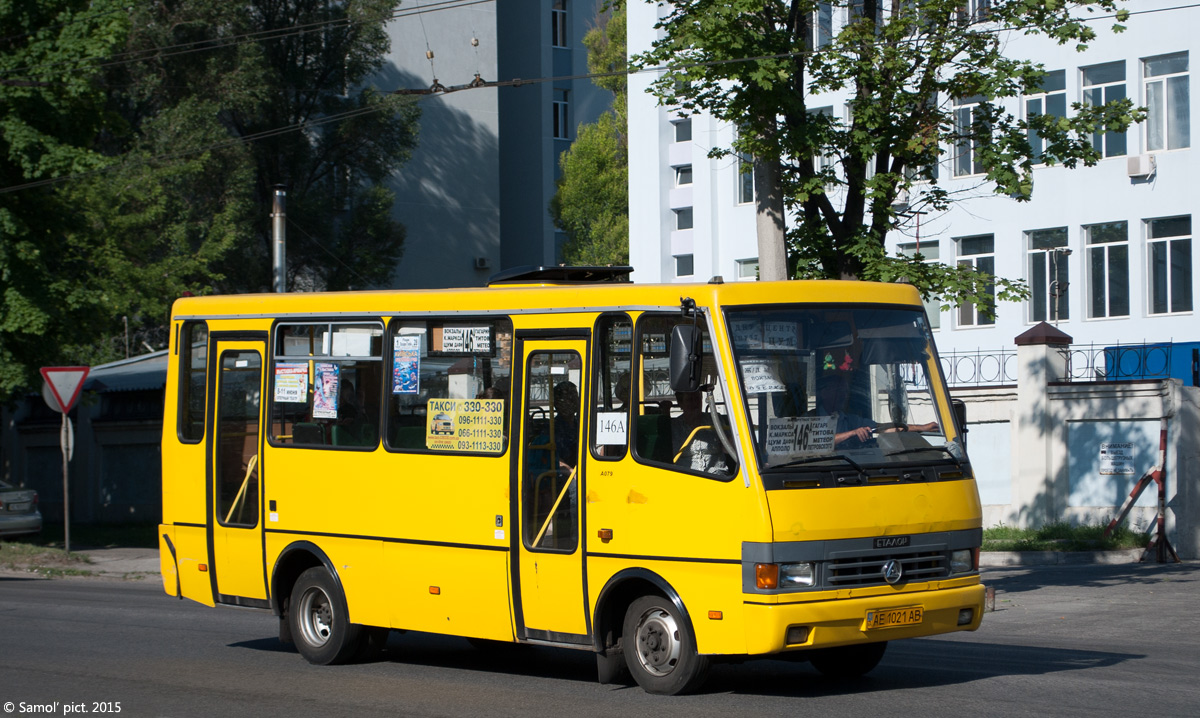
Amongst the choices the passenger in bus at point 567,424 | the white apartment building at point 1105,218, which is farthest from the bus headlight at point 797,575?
the white apartment building at point 1105,218

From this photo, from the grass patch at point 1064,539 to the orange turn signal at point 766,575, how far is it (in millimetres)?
13551

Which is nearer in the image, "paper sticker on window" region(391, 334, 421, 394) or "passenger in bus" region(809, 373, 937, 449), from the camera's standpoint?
"passenger in bus" region(809, 373, 937, 449)

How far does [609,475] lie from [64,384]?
16.9m

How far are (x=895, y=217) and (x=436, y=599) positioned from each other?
7.57m

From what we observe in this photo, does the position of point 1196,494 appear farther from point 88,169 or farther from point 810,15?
point 88,169

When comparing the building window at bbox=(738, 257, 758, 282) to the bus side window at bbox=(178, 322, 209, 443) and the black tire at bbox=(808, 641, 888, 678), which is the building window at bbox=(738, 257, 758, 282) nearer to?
the bus side window at bbox=(178, 322, 209, 443)

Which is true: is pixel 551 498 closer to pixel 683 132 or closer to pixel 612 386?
pixel 612 386

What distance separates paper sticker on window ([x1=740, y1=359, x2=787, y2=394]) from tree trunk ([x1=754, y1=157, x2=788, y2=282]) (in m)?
6.45

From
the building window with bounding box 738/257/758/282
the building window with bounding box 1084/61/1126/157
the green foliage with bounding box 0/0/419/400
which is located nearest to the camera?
the green foliage with bounding box 0/0/419/400

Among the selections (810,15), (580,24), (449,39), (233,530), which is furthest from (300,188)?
(233,530)

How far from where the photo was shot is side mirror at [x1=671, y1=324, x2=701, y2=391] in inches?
330

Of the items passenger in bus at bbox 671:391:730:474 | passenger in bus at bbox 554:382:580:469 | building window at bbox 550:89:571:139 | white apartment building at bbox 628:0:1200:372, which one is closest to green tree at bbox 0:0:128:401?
white apartment building at bbox 628:0:1200:372

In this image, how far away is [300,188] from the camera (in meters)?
43.5

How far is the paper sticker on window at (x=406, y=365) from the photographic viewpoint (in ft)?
34.8
